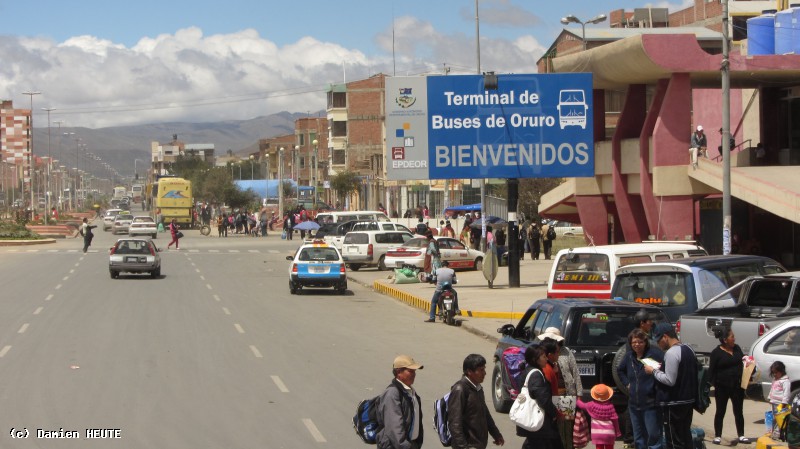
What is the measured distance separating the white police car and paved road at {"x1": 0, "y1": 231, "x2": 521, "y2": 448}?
0.46 metres

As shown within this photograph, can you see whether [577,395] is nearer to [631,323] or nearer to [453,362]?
[631,323]

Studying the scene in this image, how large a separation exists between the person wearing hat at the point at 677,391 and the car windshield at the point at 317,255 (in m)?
22.7

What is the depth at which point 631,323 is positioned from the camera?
1333cm

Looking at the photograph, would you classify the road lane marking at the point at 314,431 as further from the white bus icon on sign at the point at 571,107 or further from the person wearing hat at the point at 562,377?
the white bus icon on sign at the point at 571,107

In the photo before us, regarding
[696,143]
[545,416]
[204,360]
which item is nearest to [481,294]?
[696,143]

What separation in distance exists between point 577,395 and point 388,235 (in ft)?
110

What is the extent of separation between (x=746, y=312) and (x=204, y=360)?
8.68 meters

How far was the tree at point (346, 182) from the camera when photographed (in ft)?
319

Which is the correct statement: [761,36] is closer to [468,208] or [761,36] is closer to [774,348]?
[774,348]

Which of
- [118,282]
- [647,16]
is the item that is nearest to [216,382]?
[118,282]

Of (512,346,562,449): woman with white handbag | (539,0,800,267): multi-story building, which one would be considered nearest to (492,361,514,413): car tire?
(512,346,562,449): woman with white handbag

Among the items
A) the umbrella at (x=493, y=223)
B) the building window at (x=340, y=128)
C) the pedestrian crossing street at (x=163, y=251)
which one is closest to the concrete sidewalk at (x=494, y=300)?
the umbrella at (x=493, y=223)

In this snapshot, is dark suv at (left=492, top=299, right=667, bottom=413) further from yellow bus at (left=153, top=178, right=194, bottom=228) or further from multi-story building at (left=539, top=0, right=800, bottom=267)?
yellow bus at (left=153, top=178, right=194, bottom=228)

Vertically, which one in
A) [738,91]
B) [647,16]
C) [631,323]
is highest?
[647,16]
